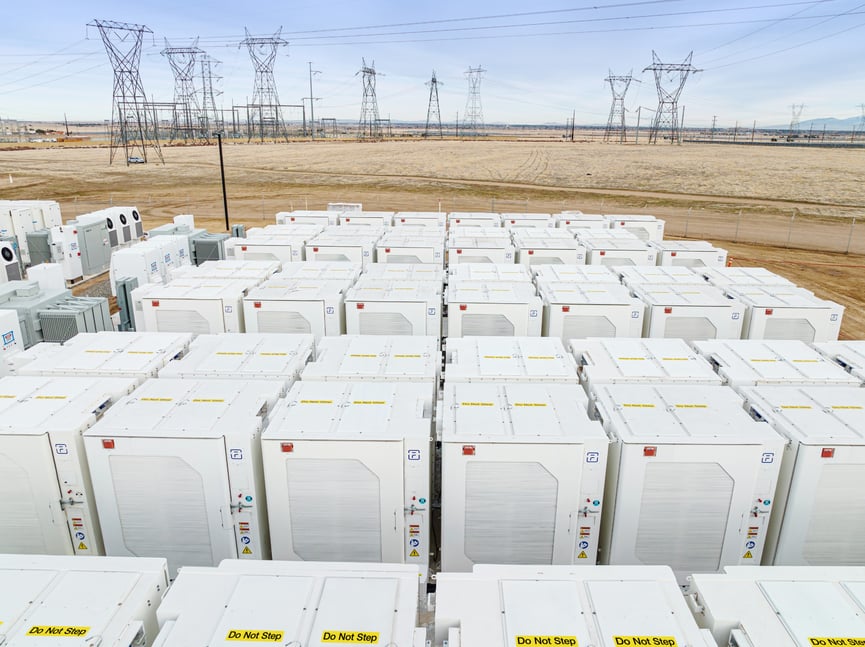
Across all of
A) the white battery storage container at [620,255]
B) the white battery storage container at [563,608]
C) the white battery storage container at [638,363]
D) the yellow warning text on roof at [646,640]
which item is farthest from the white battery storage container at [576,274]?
the yellow warning text on roof at [646,640]

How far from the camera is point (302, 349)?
8.44 m

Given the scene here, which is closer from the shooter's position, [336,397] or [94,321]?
[336,397]

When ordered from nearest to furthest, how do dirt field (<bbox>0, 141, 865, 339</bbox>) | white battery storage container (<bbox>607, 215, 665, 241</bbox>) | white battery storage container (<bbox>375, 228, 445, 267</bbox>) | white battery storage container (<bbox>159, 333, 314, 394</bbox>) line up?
1. white battery storage container (<bbox>159, 333, 314, 394</bbox>)
2. white battery storage container (<bbox>375, 228, 445, 267</bbox>)
3. white battery storage container (<bbox>607, 215, 665, 241</bbox>)
4. dirt field (<bbox>0, 141, 865, 339</bbox>)

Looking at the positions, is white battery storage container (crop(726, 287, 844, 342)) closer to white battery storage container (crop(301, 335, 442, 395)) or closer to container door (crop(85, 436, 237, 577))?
white battery storage container (crop(301, 335, 442, 395))

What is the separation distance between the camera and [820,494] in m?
6.14

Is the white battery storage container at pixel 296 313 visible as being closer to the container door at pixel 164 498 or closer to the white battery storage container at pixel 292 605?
the container door at pixel 164 498

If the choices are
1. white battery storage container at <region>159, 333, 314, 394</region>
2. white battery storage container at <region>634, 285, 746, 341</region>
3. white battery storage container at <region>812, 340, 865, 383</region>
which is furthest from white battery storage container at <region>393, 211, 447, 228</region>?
white battery storage container at <region>812, 340, 865, 383</region>

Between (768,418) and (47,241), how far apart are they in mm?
23604

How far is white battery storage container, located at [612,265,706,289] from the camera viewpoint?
1232cm

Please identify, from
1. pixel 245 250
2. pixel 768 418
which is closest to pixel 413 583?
pixel 768 418

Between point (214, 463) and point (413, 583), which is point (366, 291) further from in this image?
point (413, 583)

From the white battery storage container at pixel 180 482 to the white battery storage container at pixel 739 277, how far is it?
397 inches

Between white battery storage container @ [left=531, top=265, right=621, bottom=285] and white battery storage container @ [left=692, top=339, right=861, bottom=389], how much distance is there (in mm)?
3577

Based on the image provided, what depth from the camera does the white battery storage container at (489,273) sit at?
12.3 meters
